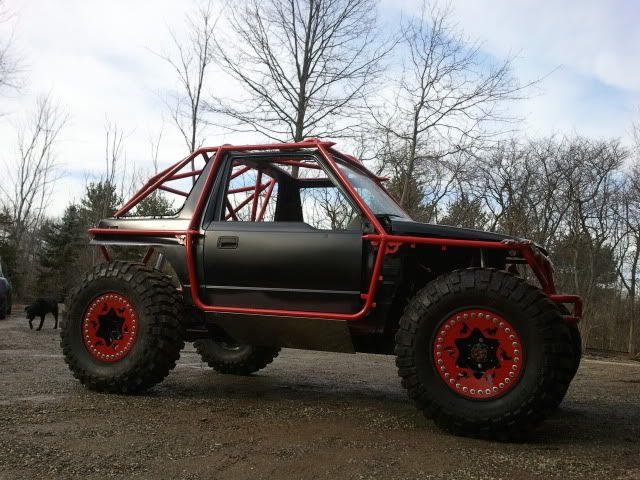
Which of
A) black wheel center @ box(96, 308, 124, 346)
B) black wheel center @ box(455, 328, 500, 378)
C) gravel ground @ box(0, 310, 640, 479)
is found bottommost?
gravel ground @ box(0, 310, 640, 479)

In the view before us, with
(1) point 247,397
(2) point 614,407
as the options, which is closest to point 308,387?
(1) point 247,397

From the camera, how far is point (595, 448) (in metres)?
3.14

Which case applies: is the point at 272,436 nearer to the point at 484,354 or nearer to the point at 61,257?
the point at 484,354

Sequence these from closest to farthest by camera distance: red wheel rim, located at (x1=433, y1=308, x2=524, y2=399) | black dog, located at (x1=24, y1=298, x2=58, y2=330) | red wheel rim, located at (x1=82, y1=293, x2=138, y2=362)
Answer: red wheel rim, located at (x1=433, y1=308, x2=524, y2=399), red wheel rim, located at (x1=82, y1=293, x2=138, y2=362), black dog, located at (x1=24, y1=298, x2=58, y2=330)

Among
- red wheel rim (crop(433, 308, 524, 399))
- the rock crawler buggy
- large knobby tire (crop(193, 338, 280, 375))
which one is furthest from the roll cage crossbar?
large knobby tire (crop(193, 338, 280, 375))

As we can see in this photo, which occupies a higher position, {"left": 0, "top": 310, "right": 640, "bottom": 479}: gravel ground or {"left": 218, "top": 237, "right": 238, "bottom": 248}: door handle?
{"left": 218, "top": 237, "right": 238, "bottom": 248}: door handle

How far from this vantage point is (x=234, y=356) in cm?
568

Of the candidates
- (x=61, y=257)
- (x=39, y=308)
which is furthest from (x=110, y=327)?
(x=61, y=257)

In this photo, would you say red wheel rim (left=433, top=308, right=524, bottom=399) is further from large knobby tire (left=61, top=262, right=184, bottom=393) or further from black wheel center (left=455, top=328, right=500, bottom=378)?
large knobby tire (left=61, top=262, right=184, bottom=393)

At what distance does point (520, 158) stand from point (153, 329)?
83.3 feet

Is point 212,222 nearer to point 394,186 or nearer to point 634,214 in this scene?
point 394,186

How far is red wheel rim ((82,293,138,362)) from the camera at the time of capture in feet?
14.5

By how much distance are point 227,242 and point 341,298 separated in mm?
985

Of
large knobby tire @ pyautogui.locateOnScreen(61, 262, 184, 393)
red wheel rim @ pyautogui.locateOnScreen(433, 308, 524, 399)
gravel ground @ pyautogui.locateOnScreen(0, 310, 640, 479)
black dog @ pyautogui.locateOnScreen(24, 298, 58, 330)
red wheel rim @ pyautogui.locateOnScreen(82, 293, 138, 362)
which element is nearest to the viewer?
gravel ground @ pyautogui.locateOnScreen(0, 310, 640, 479)
